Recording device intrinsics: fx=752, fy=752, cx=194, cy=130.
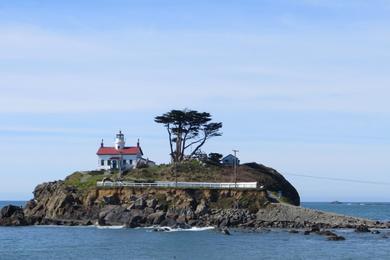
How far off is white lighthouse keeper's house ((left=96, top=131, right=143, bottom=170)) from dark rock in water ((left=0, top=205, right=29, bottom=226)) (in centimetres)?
1640

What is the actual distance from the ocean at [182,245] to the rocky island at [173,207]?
4.81 metres

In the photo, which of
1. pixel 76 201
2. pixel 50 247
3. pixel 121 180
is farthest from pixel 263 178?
pixel 50 247

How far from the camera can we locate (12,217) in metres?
88.8

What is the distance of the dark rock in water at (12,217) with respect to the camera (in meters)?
87.6

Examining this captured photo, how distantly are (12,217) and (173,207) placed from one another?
66.7 ft

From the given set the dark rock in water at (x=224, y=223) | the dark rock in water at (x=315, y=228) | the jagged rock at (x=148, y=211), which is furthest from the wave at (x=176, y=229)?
the dark rock in water at (x=315, y=228)

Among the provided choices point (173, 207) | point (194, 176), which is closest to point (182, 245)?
point (173, 207)

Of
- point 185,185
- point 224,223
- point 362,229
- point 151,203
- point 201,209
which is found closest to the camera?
point 362,229

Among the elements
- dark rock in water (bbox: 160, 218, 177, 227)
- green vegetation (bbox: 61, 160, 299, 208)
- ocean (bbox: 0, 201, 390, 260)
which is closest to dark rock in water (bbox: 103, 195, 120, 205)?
green vegetation (bbox: 61, 160, 299, 208)

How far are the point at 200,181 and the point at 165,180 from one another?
14.0ft

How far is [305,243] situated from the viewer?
61938mm

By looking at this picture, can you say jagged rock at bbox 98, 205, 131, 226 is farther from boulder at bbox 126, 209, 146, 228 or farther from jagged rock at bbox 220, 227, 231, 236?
jagged rock at bbox 220, 227, 231, 236

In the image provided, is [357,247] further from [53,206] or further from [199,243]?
[53,206]

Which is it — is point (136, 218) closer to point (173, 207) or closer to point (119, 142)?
point (173, 207)
